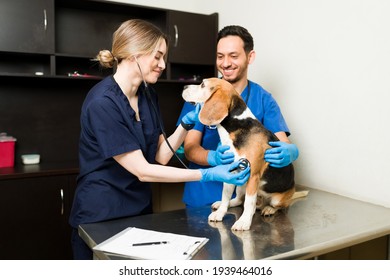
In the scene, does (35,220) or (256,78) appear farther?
(256,78)

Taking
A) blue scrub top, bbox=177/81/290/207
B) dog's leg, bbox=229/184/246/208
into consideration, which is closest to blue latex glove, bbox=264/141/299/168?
dog's leg, bbox=229/184/246/208

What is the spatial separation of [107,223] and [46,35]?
4.89 ft

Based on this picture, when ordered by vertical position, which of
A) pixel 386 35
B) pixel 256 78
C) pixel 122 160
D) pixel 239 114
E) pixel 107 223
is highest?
pixel 386 35

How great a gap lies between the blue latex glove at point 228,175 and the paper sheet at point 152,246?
0.73ft

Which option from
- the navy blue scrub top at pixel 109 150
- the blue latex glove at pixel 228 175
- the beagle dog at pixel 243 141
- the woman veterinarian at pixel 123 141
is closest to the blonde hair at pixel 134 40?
the woman veterinarian at pixel 123 141

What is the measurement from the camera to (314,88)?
6.54 ft

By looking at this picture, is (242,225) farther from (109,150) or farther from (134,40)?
(134,40)

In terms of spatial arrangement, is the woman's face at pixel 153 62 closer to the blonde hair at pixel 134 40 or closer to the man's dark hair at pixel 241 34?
the blonde hair at pixel 134 40

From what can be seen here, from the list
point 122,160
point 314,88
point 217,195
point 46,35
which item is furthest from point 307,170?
point 46,35

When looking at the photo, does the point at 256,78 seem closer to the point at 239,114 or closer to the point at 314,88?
the point at 314,88

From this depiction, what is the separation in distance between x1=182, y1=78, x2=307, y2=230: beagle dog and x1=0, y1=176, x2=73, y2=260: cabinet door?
122 centimetres

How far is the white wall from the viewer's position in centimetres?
169

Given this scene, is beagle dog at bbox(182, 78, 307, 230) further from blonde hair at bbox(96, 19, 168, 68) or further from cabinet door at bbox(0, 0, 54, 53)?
cabinet door at bbox(0, 0, 54, 53)

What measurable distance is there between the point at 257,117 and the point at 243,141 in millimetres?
443
